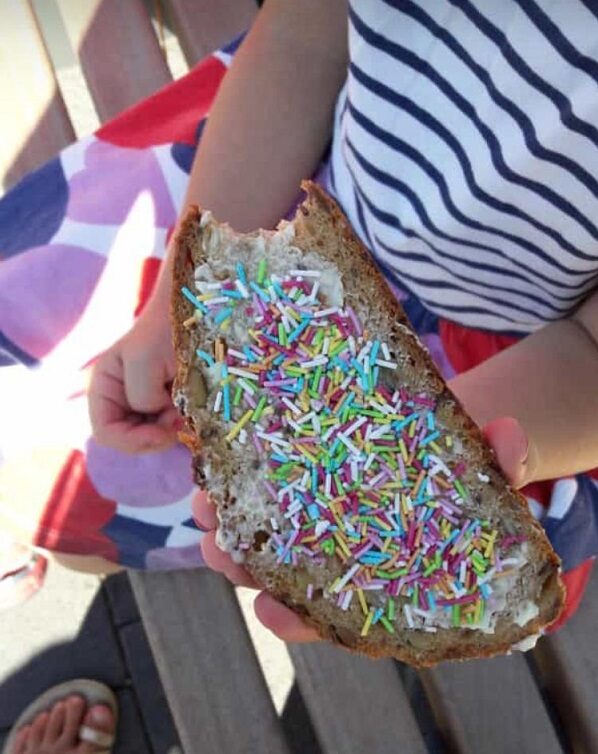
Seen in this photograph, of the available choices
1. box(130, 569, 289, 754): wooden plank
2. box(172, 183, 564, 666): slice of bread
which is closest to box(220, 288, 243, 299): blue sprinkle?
box(172, 183, 564, 666): slice of bread

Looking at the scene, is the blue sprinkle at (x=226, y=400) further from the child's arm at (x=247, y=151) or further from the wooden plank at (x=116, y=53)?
the wooden plank at (x=116, y=53)

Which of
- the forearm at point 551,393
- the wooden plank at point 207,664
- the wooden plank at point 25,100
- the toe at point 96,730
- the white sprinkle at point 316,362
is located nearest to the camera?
the white sprinkle at point 316,362

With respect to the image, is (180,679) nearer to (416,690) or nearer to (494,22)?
(416,690)

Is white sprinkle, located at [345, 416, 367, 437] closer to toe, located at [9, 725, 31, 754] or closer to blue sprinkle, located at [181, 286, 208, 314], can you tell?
blue sprinkle, located at [181, 286, 208, 314]

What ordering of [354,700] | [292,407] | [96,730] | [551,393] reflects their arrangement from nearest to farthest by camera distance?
[292,407] < [551,393] < [354,700] < [96,730]

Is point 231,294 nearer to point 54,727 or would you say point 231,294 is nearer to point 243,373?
point 243,373

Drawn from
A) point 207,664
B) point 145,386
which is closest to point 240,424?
point 145,386

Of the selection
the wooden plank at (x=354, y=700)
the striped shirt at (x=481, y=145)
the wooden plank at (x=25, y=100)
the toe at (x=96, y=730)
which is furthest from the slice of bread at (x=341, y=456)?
the toe at (x=96, y=730)
